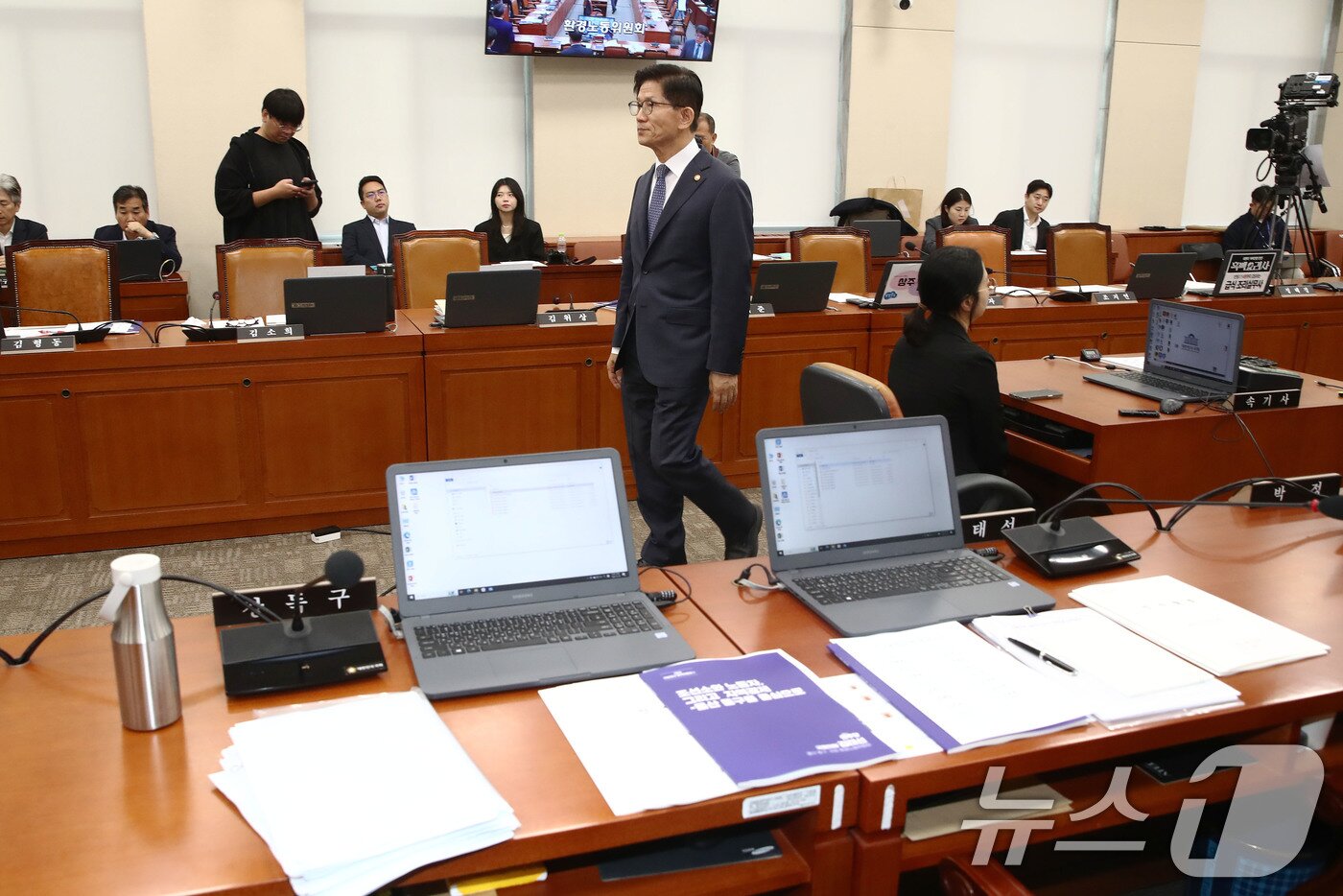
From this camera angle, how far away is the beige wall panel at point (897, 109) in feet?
25.5

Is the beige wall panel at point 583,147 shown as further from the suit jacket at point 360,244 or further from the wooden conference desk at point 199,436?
the wooden conference desk at point 199,436

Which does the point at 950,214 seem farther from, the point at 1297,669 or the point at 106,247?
the point at 1297,669

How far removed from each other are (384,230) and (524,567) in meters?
4.70

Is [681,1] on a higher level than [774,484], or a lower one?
higher

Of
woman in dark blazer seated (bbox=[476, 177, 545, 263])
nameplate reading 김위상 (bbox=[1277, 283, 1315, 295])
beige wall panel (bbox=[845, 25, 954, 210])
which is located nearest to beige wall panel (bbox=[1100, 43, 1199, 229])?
beige wall panel (bbox=[845, 25, 954, 210])

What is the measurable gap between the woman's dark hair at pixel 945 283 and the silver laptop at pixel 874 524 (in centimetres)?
96

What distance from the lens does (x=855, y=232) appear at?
5594 mm

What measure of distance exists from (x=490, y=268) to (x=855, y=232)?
220cm

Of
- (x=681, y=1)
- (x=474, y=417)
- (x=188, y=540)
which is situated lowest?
(x=188, y=540)

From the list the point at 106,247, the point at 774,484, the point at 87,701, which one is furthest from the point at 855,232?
the point at 87,701

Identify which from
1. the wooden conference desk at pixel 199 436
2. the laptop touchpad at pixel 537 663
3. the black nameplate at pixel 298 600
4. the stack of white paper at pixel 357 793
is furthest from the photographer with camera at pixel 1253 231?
the stack of white paper at pixel 357 793

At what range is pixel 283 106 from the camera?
497cm

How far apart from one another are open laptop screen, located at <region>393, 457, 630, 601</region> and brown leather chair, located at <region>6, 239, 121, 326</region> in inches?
125

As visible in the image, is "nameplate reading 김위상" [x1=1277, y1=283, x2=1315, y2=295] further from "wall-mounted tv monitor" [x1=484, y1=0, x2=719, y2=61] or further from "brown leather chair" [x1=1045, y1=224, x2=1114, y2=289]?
"wall-mounted tv monitor" [x1=484, y1=0, x2=719, y2=61]
